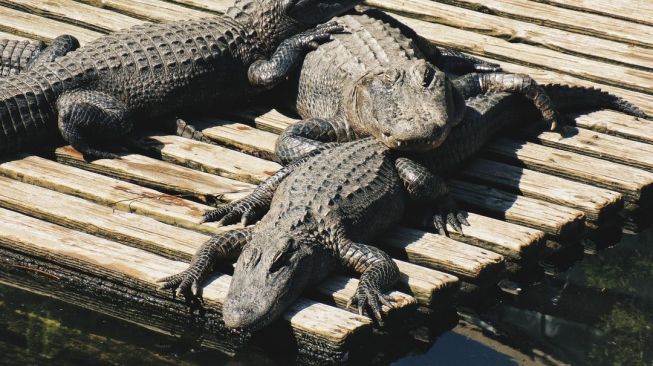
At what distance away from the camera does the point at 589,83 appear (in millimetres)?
7562

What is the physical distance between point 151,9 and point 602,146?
3.17 m

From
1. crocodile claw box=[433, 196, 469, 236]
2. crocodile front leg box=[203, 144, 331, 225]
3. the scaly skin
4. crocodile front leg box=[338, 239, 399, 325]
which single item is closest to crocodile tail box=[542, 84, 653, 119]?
crocodile claw box=[433, 196, 469, 236]

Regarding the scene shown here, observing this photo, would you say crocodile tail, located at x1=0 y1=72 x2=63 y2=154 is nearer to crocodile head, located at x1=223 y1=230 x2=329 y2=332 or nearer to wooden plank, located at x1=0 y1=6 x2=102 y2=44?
wooden plank, located at x1=0 y1=6 x2=102 y2=44

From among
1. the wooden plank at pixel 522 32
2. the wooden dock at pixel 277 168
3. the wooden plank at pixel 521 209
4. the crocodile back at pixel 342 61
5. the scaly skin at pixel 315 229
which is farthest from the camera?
the wooden plank at pixel 522 32

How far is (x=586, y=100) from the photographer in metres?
7.25

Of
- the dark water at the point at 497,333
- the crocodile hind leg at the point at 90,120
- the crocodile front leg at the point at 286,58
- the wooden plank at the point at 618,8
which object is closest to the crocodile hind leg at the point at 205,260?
the dark water at the point at 497,333

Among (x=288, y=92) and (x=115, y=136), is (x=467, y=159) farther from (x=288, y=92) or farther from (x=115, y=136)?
(x=115, y=136)

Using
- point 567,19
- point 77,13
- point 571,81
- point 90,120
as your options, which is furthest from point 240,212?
point 567,19

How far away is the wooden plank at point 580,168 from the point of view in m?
6.53

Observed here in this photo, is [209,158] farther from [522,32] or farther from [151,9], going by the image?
[522,32]

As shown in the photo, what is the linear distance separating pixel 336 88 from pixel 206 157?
0.88 meters

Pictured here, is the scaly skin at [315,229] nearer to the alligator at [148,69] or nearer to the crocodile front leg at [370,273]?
the crocodile front leg at [370,273]

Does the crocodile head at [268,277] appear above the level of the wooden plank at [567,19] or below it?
below

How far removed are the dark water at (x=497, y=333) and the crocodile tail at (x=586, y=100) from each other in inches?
46.6
